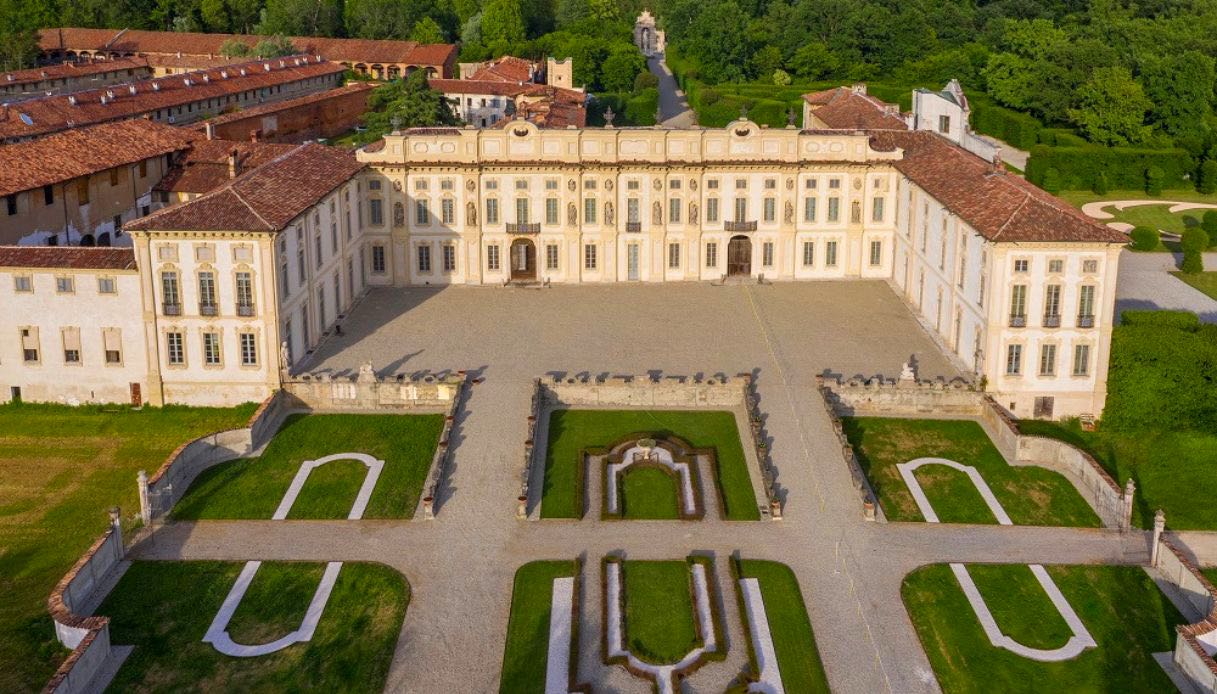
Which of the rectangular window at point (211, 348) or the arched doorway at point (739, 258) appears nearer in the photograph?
the rectangular window at point (211, 348)

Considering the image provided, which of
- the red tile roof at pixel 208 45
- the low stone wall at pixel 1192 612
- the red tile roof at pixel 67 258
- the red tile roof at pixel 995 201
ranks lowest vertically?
the low stone wall at pixel 1192 612

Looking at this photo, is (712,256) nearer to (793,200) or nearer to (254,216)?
(793,200)

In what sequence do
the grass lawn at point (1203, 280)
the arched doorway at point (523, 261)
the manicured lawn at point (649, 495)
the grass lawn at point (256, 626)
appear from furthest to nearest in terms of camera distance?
the grass lawn at point (1203, 280) < the arched doorway at point (523, 261) < the manicured lawn at point (649, 495) < the grass lawn at point (256, 626)

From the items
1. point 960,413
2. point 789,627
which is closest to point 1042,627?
point 789,627

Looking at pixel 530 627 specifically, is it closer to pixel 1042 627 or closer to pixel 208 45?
pixel 1042 627

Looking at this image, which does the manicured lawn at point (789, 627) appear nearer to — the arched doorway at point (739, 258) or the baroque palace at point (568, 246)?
the baroque palace at point (568, 246)

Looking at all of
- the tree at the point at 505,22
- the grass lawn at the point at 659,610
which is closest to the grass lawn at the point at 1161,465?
the grass lawn at the point at 659,610
